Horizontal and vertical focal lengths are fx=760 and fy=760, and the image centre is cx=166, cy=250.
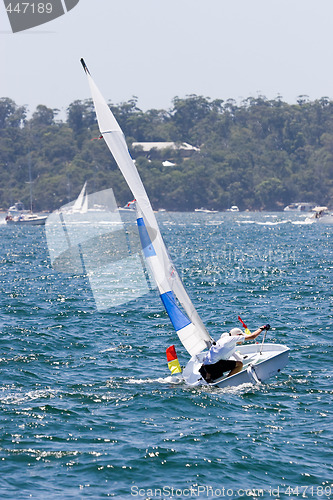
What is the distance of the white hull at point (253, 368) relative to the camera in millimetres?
16123

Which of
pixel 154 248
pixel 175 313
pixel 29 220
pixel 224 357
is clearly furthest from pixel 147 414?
pixel 29 220

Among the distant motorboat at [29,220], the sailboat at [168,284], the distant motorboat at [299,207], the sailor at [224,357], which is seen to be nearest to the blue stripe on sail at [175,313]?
the sailboat at [168,284]

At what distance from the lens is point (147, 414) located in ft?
48.0

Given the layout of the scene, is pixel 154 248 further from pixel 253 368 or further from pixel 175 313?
pixel 253 368

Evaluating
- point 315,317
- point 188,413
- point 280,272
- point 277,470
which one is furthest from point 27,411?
point 280,272

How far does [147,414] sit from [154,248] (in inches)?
157

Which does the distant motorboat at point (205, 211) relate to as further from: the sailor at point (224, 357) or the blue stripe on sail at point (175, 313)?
the sailor at point (224, 357)

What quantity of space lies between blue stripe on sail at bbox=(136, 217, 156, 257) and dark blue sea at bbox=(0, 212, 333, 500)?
286 cm

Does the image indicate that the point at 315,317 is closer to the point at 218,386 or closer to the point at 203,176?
the point at 218,386

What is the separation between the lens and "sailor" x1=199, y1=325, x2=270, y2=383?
15789mm

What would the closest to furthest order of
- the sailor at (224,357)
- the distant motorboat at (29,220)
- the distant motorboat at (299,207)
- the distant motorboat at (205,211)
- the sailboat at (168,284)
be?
the sailor at (224,357) → the sailboat at (168,284) → the distant motorboat at (29,220) → the distant motorboat at (205,211) → the distant motorboat at (299,207)

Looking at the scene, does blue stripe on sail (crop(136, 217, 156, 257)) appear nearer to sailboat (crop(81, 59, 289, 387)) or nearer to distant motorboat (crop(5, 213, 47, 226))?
sailboat (crop(81, 59, 289, 387))

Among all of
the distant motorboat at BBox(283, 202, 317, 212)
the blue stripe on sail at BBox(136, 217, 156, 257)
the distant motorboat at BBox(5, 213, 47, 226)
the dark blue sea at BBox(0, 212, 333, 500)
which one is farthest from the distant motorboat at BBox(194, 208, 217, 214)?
the blue stripe on sail at BBox(136, 217, 156, 257)

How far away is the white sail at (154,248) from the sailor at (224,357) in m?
1.12
